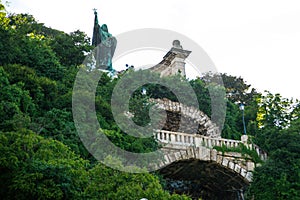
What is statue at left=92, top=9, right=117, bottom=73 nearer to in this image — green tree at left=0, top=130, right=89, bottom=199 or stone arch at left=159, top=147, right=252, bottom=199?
stone arch at left=159, top=147, right=252, bottom=199

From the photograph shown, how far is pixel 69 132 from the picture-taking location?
56.6ft

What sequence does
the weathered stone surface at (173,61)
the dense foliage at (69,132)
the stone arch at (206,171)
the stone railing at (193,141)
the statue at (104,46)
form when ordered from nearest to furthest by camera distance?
the dense foliage at (69,132) < the stone railing at (193,141) < the stone arch at (206,171) < the statue at (104,46) < the weathered stone surface at (173,61)

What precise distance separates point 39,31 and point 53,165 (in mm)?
25025

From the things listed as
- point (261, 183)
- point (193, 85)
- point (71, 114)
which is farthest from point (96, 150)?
point (193, 85)

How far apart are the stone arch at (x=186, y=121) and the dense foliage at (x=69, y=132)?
0.65 meters

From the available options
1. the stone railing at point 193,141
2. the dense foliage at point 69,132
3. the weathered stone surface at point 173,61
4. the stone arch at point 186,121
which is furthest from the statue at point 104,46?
the stone railing at point 193,141

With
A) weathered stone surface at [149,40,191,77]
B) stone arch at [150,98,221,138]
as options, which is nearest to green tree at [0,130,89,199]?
stone arch at [150,98,221,138]

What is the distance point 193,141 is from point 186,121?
3873mm

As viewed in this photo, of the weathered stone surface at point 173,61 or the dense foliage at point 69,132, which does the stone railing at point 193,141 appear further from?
the weathered stone surface at point 173,61

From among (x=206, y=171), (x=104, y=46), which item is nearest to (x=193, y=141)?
(x=206, y=171)

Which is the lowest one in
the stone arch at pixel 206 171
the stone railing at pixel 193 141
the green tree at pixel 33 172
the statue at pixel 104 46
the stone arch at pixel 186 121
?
the green tree at pixel 33 172

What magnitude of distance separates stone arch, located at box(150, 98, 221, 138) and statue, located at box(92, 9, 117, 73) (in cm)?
476

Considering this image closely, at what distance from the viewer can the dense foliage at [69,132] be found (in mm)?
12289

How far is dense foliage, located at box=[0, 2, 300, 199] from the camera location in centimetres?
1229
